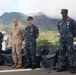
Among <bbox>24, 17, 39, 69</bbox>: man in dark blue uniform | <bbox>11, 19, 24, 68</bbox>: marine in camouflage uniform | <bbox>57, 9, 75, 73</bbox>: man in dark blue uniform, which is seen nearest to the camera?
<bbox>57, 9, 75, 73</bbox>: man in dark blue uniform

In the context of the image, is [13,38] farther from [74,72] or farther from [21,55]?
[74,72]

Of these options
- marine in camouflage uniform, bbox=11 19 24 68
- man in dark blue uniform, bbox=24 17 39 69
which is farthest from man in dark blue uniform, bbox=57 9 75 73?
marine in camouflage uniform, bbox=11 19 24 68

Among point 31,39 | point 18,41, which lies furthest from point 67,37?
point 18,41

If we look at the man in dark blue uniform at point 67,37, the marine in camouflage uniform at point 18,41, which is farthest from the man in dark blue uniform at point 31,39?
the man in dark blue uniform at point 67,37

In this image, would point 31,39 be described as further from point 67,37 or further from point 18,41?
point 67,37

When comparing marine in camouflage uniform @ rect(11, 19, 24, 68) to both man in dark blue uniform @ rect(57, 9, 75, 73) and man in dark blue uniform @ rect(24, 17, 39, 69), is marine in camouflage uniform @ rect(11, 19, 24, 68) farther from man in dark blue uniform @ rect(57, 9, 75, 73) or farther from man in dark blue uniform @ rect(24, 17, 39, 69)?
man in dark blue uniform @ rect(57, 9, 75, 73)

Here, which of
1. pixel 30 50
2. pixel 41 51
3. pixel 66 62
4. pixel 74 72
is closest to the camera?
pixel 74 72

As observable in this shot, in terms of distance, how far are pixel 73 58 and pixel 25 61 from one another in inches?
81.6

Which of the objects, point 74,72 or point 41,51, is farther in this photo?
point 41,51

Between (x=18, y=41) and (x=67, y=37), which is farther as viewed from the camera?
(x=18, y=41)

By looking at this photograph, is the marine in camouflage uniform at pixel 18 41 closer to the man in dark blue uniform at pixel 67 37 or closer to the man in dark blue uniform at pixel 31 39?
the man in dark blue uniform at pixel 31 39

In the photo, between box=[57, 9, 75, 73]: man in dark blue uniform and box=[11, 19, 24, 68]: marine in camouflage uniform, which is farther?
box=[11, 19, 24, 68]: marine in camouflage uniform

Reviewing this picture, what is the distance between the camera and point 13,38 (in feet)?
30.9

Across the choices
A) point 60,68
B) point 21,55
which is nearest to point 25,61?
point 21,55
